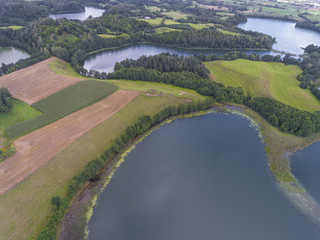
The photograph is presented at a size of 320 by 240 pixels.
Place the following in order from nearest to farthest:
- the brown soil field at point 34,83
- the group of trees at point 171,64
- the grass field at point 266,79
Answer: the brown soil field at point 34,83 < the grass field at point 266,79 < the group of trees at point 171,64

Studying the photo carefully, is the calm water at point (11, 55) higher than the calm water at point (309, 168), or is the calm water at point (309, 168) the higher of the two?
the calm water at point (11, 55)

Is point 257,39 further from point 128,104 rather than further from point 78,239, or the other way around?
point 78,239

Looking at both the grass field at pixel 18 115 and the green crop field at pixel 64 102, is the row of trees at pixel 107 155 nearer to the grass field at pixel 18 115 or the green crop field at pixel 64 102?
the green crop field at pixel 64 102

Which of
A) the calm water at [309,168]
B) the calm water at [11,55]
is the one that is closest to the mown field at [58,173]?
the calm water at [309,168]

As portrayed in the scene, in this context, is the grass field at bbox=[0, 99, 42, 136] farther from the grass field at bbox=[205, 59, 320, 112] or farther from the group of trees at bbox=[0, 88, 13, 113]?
the grass field at bbox=[205, 59, 320, 112]

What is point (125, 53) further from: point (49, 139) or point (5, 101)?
point (49, 139)

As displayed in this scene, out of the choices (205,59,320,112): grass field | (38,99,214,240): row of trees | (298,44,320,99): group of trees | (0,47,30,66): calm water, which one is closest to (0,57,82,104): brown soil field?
(0,47,30,66): calm water

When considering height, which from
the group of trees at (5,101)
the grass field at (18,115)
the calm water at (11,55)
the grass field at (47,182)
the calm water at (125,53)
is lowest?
the calm water at (125,53)
